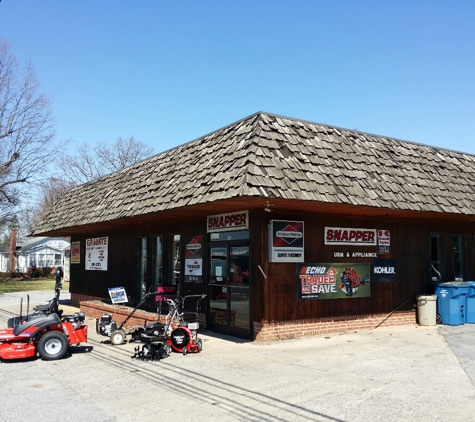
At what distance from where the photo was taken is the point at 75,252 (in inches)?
866

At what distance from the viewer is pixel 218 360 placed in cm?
920

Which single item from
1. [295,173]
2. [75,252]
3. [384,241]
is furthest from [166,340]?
[75,252]

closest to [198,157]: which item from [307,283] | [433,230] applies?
[307,283]

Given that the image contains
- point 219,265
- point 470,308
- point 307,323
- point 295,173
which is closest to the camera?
point 295,173

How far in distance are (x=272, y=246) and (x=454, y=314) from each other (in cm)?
572

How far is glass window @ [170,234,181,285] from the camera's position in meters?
14.4

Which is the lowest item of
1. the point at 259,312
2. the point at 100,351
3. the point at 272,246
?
the point at 100,351

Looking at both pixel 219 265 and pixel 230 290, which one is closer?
pixel 230 290

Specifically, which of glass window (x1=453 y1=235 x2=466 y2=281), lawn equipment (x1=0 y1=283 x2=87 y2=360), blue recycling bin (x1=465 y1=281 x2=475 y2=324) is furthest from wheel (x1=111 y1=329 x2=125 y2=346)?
glass window (x1=453 y1=235 x2=466 y2=281)

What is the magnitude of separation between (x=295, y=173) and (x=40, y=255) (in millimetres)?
57434

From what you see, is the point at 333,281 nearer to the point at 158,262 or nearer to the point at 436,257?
the point at 436,257

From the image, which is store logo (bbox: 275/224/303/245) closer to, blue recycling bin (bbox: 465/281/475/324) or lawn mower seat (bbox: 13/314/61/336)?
lawn mower seat (bbox: 13/314/61/336)

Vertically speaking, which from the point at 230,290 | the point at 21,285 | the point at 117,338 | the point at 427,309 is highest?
the point at 230,290

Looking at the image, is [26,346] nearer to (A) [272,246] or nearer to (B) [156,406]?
(B) [156,406]
